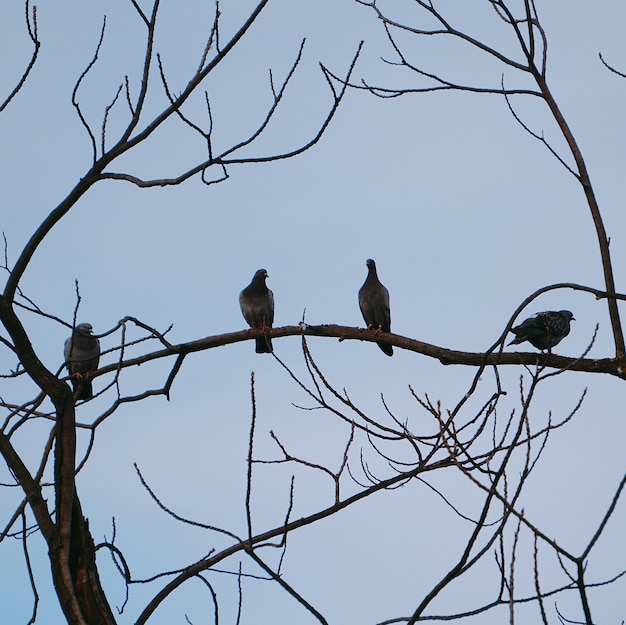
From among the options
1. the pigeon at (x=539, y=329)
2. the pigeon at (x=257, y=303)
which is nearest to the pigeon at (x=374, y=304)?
the pigeon at (x=257, y=303)

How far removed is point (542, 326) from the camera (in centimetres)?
758

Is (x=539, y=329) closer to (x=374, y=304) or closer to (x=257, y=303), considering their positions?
(x=374, y=304)

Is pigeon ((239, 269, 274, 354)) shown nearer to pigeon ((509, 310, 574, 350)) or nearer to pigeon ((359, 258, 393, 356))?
pigeon ((359, 258, 393, 356))

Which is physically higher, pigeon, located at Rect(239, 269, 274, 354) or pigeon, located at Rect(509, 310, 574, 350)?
pigeon, located at Rect(239, 269, 274, 354)

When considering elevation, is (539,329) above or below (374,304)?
below

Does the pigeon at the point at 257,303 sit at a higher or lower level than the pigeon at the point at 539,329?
higher

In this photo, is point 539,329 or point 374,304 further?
point 374,304

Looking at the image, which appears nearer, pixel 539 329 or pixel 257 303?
pixel 539 329

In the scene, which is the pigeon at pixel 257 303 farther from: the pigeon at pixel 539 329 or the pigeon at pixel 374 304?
the pigeon at pixel 539 329

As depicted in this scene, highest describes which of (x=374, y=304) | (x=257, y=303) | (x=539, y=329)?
(x=257, y=303)

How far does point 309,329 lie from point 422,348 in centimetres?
72

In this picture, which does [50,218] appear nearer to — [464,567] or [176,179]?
[176,179]

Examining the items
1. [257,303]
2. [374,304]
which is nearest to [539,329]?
[374,304]

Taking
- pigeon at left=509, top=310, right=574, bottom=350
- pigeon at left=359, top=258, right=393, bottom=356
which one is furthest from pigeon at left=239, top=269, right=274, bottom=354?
pigeon at left=509, top=310, right=574, bottom=350
